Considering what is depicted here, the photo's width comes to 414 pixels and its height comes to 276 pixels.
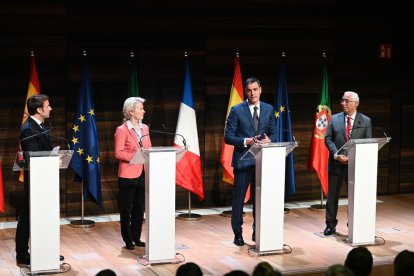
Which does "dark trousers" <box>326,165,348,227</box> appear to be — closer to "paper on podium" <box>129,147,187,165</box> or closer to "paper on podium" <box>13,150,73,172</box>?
"paper on podium" <box>129,147,187,165</box>

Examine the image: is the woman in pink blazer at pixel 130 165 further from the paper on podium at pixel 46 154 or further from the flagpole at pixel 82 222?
the flagpole at pixel 82 222

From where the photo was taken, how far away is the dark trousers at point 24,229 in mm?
6375

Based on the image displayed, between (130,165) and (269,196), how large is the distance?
4.18 ft

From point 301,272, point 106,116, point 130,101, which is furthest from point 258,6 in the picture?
point 301,272

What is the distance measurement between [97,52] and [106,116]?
0.71 metres

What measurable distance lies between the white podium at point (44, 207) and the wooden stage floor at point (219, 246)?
0.25 metres

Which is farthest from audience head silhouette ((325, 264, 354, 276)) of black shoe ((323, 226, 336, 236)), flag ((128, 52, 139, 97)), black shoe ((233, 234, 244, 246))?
flag ((128, 52, 139, 97))

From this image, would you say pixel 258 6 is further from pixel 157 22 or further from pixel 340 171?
pixel 340 171

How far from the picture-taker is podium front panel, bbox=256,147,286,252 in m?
6.84

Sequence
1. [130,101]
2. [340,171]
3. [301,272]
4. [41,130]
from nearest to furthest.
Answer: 1. [301,272]
2. [41,130]
3. [130,101]
4. [340,171]

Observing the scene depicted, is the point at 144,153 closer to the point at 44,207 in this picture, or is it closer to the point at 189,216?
the point at 44,207

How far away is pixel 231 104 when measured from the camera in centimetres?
879

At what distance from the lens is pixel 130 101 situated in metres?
6.88

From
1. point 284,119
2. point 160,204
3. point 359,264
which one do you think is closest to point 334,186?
point 284,119
